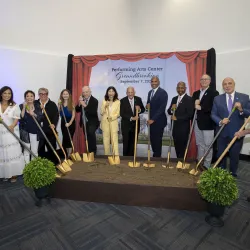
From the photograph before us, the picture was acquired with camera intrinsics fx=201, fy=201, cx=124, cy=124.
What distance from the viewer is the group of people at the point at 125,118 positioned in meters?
3.05

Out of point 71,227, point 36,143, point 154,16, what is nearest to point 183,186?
point 71,227

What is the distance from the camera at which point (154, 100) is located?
365 cm

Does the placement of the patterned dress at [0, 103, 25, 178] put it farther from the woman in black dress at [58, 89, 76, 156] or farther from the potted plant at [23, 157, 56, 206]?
the potted plant at [23, 157, 56, 206]

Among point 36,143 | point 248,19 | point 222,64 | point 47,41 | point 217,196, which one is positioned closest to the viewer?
point 217,196

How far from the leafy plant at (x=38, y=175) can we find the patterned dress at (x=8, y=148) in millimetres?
1037

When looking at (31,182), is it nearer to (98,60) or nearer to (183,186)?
(183,186)

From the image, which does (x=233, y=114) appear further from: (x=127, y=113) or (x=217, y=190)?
(x=127, y=113)

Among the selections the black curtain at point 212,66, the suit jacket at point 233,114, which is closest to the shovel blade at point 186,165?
the suit jacket at point 233,114

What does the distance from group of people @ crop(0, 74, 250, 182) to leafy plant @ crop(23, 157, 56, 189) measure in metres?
0.87

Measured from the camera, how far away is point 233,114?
119 inches

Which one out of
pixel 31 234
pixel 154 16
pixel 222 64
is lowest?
pixel 31 234

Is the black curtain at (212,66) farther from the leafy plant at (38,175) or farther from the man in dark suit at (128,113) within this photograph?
the leafy plant at (38,175)

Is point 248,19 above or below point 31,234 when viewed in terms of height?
above

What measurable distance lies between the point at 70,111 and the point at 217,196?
2.82 meters
